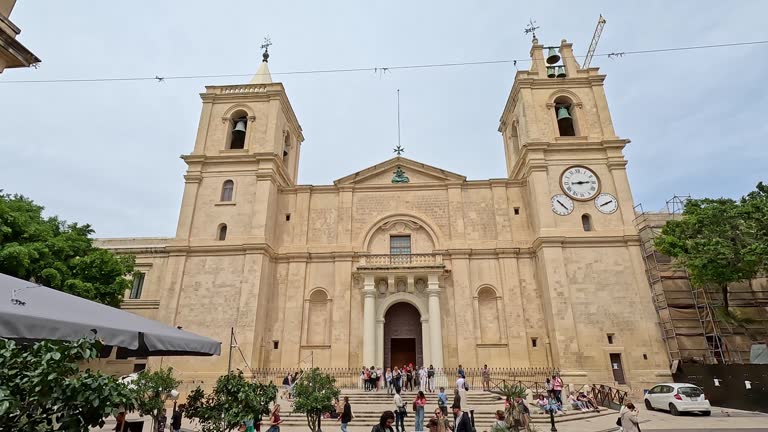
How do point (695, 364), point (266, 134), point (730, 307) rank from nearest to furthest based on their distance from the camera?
point (695, 364), point (730, 307), point (266, 134)

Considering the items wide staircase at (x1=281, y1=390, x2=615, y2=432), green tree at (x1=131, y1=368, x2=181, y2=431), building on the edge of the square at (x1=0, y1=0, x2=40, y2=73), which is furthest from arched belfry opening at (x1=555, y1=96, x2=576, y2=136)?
building on the edge of the square at (x1=0, y1=0, x2=40, y2=73)

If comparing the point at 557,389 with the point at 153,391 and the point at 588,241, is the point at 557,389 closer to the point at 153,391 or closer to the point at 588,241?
the point at 588,241

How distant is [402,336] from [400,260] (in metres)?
4.09

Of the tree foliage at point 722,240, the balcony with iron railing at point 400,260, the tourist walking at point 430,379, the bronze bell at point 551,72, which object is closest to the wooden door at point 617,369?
the tree foliage at point 722,240

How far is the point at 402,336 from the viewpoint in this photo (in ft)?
73.0

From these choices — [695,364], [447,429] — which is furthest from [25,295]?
[695,364]

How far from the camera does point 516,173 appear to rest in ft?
83.6

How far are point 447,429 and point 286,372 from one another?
45.7 ft

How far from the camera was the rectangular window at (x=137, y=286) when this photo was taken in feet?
77.2

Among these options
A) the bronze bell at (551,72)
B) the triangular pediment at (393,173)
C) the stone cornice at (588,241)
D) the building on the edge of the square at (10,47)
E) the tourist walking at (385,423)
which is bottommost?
the tourist walking at (385,423)

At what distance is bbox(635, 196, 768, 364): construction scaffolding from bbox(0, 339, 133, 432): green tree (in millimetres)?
21942

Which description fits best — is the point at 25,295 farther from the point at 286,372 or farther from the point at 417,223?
the point at 417,223

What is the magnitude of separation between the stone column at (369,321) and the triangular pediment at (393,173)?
20.9ft

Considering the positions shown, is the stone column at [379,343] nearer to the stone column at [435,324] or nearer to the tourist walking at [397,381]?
the stone column at [435,324]
